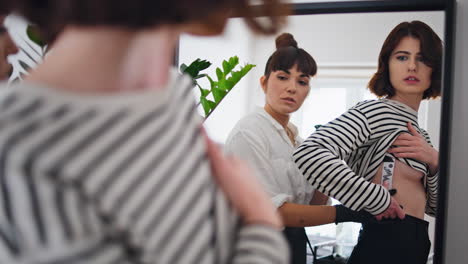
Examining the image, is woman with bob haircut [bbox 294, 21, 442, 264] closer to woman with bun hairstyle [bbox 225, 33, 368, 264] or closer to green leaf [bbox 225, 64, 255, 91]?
woman with bun hairstyle [bbox 225, 33, 368, 264]

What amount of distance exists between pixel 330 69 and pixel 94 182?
4.51ft

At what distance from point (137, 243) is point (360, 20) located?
146cm

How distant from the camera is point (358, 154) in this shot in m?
1.46

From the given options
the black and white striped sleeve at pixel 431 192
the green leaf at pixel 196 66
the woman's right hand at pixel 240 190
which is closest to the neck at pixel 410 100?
the black and white striped sleeve at pixel 431 192

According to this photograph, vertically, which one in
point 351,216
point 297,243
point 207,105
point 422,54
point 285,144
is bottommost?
point 297,243

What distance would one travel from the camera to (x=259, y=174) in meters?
1.46

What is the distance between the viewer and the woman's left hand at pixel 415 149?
4.83 ft

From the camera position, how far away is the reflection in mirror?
153 centimetres

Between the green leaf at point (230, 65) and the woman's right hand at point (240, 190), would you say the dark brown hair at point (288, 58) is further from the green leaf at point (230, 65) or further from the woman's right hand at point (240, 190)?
the woman's right hand at point (240, 190)

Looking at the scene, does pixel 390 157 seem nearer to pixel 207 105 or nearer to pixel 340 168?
pixel 340 168

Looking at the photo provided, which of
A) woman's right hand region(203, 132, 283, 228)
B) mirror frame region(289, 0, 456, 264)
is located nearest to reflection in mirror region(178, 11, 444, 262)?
mirror frame region(289, 0, 456, 264)

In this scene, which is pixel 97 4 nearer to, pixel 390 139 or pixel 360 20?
pixel 390 139

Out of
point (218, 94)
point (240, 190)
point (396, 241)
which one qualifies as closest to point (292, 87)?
point (218, 94)

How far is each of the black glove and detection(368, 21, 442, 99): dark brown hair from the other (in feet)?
1.27
